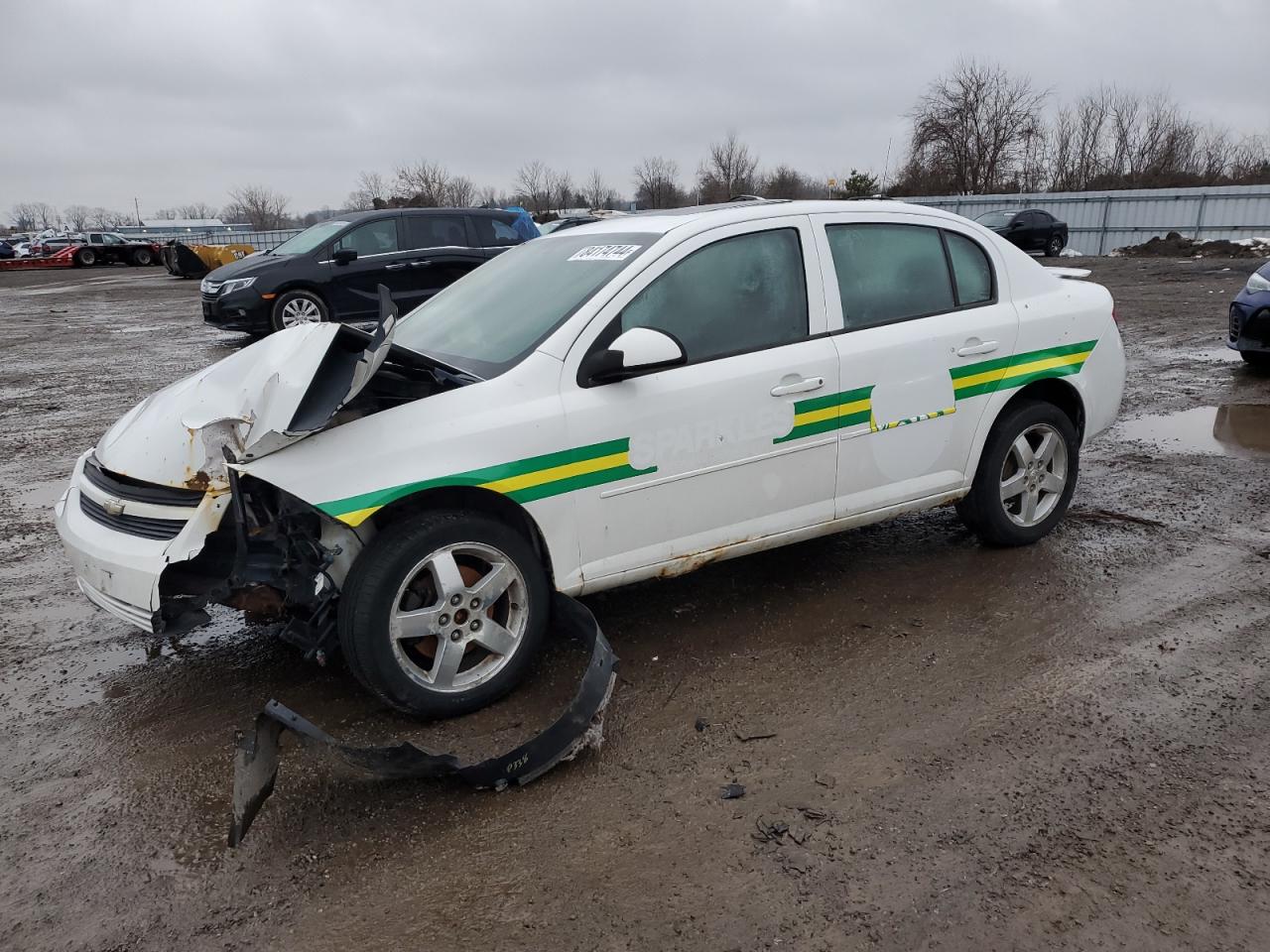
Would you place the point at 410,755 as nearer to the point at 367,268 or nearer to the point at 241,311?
the point at 367,268

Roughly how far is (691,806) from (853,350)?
2087 millimetres

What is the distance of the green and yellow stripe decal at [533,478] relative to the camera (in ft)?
10.3

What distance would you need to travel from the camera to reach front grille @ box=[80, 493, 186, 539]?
3240 millimetres

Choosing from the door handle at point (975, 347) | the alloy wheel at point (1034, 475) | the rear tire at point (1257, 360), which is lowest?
the rear tire at point (1257, 360)

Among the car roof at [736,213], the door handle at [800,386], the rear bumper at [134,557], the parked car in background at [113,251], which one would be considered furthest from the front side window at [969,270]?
the parked car in background at [113,251]

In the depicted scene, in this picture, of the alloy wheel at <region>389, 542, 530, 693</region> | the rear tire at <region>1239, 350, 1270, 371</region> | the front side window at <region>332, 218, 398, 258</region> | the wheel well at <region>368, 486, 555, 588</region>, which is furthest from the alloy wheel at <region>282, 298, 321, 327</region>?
the rear tire at <region>1239, 350, 1270, 371</region>

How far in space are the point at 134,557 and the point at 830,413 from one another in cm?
271

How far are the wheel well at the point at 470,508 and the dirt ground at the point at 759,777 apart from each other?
59 centimetres

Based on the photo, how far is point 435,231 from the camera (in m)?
13.0

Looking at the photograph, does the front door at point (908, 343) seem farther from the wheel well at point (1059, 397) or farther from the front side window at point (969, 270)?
the wheel well at point (1059, 397)

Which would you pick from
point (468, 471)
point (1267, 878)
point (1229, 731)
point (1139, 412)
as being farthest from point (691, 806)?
point (1139, 412)

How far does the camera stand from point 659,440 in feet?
11.9

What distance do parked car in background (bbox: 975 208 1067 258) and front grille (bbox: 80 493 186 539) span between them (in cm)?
2703

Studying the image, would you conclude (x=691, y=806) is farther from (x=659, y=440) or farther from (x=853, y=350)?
(x=853, y=350)
